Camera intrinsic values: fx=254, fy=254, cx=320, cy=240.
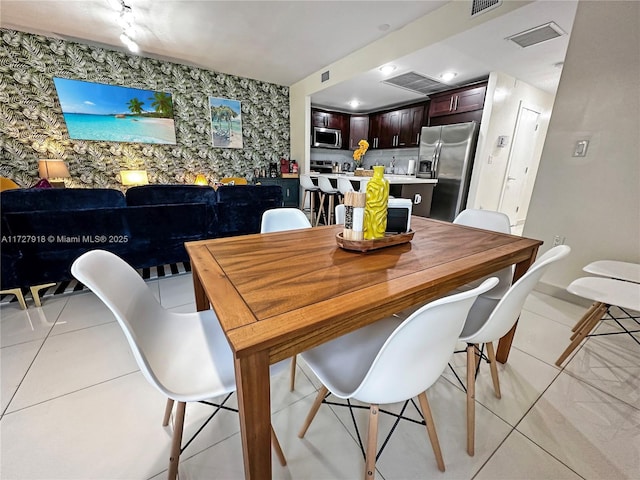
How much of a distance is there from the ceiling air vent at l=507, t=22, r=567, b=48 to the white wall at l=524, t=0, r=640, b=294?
59 centimetres

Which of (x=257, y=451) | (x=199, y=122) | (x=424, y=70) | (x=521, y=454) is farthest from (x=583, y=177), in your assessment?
(x=199, y=122)

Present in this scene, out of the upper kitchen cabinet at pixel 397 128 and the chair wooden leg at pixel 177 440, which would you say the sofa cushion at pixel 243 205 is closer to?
the chair wooden leg at pixel 177 440

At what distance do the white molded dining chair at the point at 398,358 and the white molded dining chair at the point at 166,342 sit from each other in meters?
0.21

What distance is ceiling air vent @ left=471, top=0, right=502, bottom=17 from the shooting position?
2.21m

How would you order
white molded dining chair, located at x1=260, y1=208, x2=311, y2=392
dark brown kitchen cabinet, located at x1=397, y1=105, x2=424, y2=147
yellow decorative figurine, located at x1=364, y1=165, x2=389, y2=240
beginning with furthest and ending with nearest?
1. dark brown kitchen cabinet, located at x1=397, y1=105, x2=424, y2=147
2. white molded dining chair, located at x1=260, y1=208, x2=311, y2=392
3. yellow decorative figurine, located at x1=364, y1=165, x2=389, y2=240

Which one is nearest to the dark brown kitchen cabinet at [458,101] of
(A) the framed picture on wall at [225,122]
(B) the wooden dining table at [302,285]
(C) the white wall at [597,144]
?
(C) the white wall at [597,144]

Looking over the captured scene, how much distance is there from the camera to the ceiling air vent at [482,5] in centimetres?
221

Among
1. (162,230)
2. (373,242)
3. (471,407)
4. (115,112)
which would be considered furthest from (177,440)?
(115,112)

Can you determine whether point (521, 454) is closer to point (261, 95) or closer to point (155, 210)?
point (155, 210)

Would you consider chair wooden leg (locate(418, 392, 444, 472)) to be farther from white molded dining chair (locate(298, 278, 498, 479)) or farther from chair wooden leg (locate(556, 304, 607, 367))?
chair wooden leg (locate(556, 304, 607, 367))

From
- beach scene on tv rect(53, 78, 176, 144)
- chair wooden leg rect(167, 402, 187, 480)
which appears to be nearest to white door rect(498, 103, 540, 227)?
chair wooden leg rect(167, 402, 187, 480)

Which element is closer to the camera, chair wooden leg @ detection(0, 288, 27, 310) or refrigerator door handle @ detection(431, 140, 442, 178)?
chair wooden leg @ detection(0, 288, 27, 310)

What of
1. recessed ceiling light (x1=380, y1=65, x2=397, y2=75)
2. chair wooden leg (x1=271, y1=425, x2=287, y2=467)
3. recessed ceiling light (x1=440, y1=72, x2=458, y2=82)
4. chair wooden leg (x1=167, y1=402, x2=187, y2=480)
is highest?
recessed ceiling light (x1=440, y1=72, x2=458, y2=82)

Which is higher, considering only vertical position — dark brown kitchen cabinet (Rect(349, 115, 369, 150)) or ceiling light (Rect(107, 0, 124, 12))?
ceiling light (Rect(107, 0, 124, 12))
